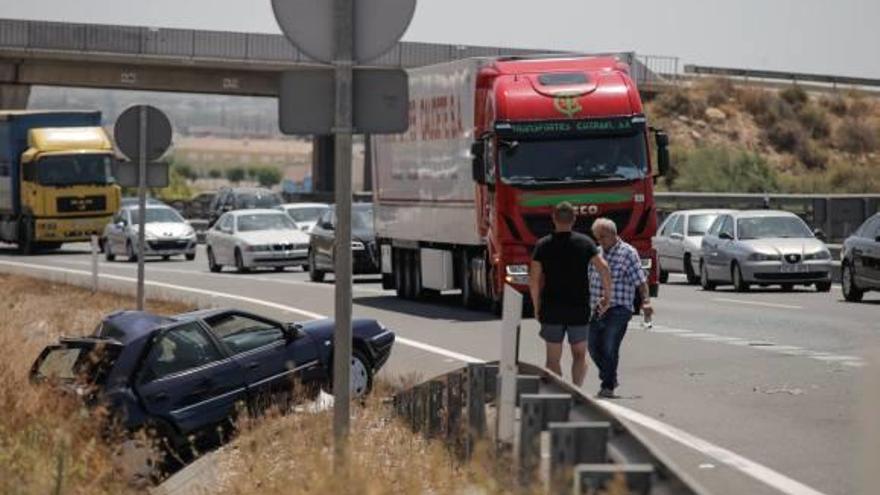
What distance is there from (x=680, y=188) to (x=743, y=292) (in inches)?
1835

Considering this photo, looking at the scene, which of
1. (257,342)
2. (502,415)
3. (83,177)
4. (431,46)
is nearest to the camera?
(502,415)

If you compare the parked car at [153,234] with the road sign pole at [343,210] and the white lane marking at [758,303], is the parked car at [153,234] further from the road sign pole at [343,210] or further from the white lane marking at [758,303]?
the road sign pole at [343,210]

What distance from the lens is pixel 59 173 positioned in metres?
59.6

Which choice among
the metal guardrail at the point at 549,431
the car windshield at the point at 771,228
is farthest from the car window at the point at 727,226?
the metal guardrail at the point at 549,431

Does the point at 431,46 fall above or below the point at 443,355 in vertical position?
above

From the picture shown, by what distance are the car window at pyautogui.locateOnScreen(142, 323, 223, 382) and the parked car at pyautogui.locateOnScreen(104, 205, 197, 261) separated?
1479 inches

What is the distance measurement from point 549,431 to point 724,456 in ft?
16.2

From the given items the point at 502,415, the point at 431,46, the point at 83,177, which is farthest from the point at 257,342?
the point at 431,46

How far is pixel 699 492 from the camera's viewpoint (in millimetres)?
7410

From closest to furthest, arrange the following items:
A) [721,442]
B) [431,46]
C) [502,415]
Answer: [502,415] → [721,442] → [431,46]

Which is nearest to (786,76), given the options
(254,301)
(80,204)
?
(80,204)

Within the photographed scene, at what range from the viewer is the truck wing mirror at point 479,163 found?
27.8 metres

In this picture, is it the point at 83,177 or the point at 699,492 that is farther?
the point at 83,177

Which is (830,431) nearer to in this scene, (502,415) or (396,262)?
(502,415)
